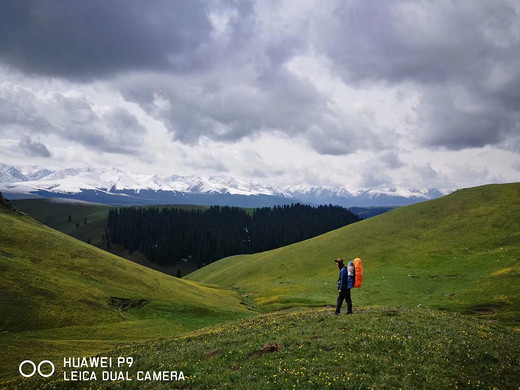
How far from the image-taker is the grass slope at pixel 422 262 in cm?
5000

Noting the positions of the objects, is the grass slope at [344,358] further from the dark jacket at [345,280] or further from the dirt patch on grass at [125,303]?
the dirt patch on grass at [125,303]

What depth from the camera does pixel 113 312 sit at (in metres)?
44.7

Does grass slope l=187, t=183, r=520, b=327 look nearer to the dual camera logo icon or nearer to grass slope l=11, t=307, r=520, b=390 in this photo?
grass slope l=11, t=307, r=520, b=390

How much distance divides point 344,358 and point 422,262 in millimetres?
64043

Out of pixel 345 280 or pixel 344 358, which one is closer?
pixel 344 358

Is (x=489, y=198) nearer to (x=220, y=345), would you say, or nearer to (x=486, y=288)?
(x=486, y=288)

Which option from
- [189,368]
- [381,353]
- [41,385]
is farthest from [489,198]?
[41,385]

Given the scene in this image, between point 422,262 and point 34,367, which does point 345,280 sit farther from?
point 422,262

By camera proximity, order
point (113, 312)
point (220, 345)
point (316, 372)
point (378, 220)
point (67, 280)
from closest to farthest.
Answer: point (316, 372)
point (220, 345)
point (113, 312)
point (67, 280)
point (378, 220)

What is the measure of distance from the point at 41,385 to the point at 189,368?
29.3ft

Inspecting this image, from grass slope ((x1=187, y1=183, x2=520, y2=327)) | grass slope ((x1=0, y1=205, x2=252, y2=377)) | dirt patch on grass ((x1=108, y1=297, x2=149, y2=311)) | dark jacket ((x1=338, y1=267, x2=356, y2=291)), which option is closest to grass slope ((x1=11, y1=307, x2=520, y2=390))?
dark jacket ((x1=338, y1=267, x2=356, y2=291))

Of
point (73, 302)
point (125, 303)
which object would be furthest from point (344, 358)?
point (125, 303)

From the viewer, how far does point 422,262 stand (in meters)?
72.1

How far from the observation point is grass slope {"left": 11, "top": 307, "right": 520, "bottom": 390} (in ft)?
50.2
